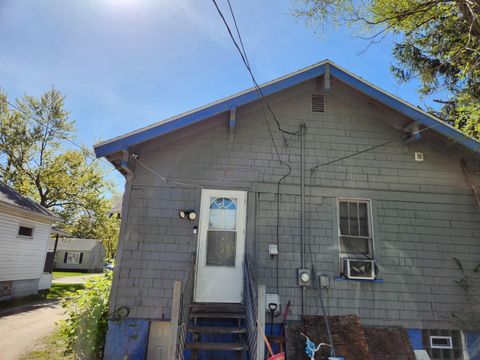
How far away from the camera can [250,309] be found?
4684 mm

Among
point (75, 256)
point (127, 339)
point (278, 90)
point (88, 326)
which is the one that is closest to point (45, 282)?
point (88, 326)

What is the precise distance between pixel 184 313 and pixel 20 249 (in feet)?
39.0

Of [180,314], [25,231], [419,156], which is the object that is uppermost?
[419,156]

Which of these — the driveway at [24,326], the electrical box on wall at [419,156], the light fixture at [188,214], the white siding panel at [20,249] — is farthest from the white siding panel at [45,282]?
the electrical box on wall at [419,156]

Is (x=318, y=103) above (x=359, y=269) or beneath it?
above

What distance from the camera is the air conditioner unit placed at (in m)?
5.74

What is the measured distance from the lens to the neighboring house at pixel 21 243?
12.0 meters

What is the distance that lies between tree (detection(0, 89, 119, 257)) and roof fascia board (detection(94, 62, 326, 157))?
1881 centimetres

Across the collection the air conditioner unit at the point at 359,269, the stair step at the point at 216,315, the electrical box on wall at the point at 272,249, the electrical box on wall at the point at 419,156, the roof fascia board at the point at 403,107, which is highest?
the roof fascia board at the point at 403,107

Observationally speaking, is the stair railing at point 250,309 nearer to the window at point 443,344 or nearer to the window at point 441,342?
the window at point 443,344

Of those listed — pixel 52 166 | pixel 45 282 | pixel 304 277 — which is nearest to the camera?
pixel 304 277

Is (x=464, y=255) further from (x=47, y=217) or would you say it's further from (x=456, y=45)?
(x=47, y=217)

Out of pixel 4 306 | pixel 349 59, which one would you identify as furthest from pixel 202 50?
pixel 4 306

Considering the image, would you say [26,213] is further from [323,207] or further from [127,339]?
[323,207]
